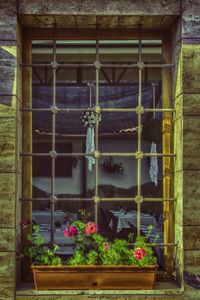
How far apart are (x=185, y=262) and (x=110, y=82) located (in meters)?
8.13

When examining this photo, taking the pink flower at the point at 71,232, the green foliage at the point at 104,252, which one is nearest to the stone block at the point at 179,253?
the green foliage at the point at 104,252

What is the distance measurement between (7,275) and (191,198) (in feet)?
5.34

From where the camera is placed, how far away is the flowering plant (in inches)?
176

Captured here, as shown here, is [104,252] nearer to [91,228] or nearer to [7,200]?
[91,228]

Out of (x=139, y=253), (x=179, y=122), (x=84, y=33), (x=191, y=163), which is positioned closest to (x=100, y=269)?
(x=139, y=253)

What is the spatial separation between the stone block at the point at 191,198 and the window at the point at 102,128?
13.3 inches

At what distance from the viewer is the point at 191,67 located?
4.49 metres

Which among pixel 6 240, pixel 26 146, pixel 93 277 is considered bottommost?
pixel 93 277

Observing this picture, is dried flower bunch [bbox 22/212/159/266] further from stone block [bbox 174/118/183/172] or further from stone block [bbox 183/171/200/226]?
stone block [bbox 174/118/183/172]

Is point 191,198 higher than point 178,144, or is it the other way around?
point 178,144

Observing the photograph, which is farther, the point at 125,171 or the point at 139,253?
the point at 125,171

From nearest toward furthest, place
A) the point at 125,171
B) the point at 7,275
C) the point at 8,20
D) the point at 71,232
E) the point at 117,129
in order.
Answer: the point at 7,275 → the point at 8,20 → the point at 71,232 → the point at 117,129 → the point at 125,171

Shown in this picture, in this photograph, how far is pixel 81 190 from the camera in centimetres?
1639

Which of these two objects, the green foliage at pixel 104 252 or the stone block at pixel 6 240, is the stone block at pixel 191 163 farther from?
the stone block at pixel 6 240
